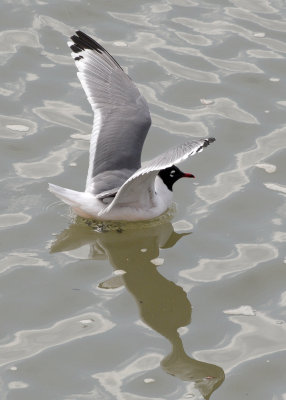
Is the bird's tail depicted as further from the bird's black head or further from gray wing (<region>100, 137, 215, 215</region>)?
the bird's black head

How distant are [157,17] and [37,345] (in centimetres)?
562

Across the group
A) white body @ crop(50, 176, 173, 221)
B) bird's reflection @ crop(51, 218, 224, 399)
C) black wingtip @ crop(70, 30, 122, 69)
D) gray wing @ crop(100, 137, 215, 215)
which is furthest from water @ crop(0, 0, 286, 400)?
black wingtip @ crop(70, 30, 122, 69)

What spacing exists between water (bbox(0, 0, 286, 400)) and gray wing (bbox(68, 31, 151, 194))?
0.39 meters

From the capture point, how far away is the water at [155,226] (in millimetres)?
6215

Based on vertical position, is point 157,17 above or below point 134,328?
above

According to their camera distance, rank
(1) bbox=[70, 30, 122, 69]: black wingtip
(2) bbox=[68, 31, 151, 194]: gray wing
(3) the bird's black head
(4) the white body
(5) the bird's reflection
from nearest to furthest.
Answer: (5) the bird's reflection
(4) the white body
(2) bbox=[68, 31, 151, 194]: gray wing
(3) the bird's black head
(1) bbox=[70, 30, 122, 69]: black wingtip

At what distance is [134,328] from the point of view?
6.59 meters

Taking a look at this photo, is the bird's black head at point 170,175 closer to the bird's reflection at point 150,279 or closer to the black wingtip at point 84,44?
the bird's reflection at point 150,279

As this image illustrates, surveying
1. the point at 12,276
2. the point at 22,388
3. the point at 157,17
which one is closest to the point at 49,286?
the point at 12,276

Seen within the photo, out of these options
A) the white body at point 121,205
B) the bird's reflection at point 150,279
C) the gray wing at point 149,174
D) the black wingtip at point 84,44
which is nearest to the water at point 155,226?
the bird's reflection at point 150,279

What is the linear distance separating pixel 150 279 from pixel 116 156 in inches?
49.8

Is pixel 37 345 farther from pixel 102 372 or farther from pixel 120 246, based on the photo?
pixel 120 246

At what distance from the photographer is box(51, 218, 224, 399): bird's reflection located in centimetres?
621

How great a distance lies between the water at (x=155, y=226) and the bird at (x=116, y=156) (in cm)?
22
